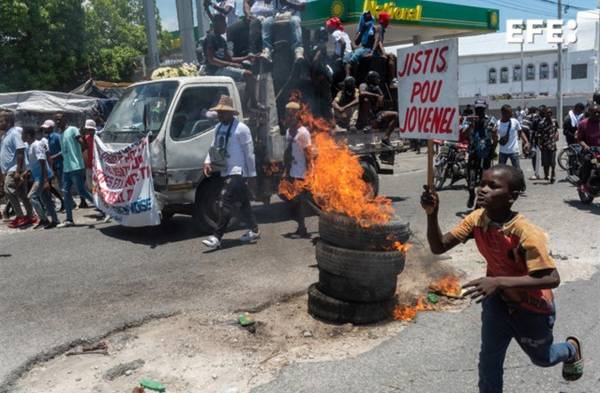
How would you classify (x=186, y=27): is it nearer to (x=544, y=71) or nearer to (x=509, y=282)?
(x=509, y=282)

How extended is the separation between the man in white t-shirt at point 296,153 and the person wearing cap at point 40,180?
4.06 metres

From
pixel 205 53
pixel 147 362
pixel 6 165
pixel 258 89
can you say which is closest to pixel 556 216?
pixel 258 89

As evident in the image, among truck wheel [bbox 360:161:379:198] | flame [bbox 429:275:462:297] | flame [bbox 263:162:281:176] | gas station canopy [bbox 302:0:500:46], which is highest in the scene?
gas station canopy [bbox 302:0:500:46]

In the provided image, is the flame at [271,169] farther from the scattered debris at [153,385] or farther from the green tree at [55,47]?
the green tree at [55,47]

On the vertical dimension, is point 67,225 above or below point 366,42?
below

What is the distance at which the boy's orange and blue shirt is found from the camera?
2713 mm

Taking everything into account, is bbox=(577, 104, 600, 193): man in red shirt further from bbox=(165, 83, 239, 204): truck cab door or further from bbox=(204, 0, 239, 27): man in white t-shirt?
bbox=(204, 0, 239, 27): man in white t-shirt

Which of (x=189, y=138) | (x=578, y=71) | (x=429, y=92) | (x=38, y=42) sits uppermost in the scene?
(x=38, y=42)

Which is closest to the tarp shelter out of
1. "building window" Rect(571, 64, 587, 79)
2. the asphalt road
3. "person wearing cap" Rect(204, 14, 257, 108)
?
"person wearing cap" Rect(204, 14, 257, 108)

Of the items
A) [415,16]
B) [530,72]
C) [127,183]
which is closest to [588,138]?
[127,183]

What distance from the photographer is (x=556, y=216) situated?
8.91 meters

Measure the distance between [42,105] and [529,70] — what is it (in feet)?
176

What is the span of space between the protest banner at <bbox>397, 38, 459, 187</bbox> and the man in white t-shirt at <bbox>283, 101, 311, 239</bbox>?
2.72m

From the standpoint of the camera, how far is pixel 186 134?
25.7ft
